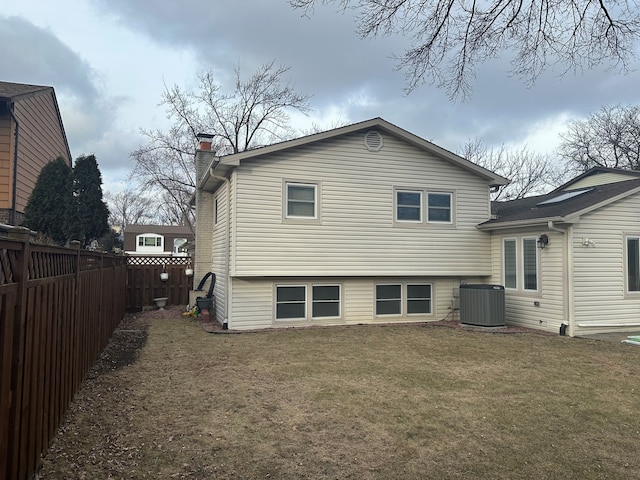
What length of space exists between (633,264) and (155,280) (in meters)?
14.0

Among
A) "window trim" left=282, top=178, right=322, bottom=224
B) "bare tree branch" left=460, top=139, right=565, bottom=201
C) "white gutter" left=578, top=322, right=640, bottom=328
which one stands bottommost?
"white gutter" left=578, top=322, right=640, bottom=328

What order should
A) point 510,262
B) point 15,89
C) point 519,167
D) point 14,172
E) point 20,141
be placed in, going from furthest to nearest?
point 519,167 → point 15,89 → point 20,141 → point 14,172 → point 510,262

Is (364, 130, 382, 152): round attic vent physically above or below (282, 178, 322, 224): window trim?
above

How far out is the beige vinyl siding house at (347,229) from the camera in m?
10.4

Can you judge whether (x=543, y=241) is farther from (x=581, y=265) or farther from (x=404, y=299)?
(x=404, y=299)

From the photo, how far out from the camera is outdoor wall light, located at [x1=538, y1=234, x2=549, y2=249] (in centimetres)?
1028

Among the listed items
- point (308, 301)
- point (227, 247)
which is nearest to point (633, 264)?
point (308, 301)

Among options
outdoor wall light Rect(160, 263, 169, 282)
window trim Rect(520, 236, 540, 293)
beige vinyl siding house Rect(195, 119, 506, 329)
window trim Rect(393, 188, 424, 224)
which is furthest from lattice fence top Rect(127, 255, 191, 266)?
window trim Rect(520, 236, 540, 293)

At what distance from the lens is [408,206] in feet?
38.5

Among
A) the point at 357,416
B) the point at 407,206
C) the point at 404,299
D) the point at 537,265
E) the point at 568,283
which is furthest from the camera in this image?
the point at 404,299

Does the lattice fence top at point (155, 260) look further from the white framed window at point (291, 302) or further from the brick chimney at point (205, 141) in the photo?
the white framed window at point (291, 302)

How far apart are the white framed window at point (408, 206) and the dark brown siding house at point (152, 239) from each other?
37336 millimetres

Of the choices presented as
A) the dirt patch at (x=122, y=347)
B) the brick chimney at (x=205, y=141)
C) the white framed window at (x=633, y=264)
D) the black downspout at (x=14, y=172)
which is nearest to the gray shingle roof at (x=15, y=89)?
the black downspout at (x=14, y=172)

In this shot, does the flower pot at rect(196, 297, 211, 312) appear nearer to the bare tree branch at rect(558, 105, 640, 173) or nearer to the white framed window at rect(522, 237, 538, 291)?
the white framed window at rect(522, 237, 538, 291)
